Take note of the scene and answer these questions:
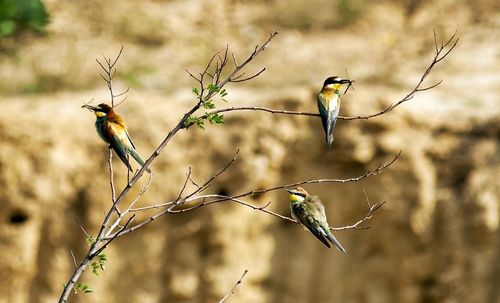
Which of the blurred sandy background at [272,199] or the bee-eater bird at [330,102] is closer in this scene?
the bee-eater bird at [330,102]

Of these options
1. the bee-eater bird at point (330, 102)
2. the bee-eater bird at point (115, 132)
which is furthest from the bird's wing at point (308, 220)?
the bee-eater bird at point (115, 132)

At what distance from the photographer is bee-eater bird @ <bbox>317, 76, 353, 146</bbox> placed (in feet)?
15.9

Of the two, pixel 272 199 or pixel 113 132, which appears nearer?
pixel 113 132

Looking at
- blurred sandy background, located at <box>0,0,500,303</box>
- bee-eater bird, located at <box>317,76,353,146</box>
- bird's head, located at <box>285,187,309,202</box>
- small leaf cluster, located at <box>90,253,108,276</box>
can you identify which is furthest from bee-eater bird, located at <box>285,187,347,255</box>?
blurred sandy background, located at <box>0,0,500,303</box>

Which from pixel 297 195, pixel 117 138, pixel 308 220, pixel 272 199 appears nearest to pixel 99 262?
pixel 117 138

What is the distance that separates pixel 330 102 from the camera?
4.95 metres

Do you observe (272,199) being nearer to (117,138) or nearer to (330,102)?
(330,102)

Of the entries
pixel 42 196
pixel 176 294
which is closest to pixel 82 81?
pixel 42 196

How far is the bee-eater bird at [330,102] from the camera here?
15.9 ft

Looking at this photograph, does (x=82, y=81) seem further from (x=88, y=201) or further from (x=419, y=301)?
(x=419, y=301)

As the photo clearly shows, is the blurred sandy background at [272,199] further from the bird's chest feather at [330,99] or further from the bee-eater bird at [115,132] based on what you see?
the bee-eater bird at [115,132]

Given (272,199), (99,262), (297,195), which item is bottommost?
(99,262)

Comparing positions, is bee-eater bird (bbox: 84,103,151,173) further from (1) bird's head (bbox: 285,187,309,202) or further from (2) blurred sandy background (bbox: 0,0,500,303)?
(2) blurred sandy background (bbox: 0,0,500,303)

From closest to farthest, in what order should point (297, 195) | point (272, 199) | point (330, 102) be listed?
point (330, 102) → point (297, 195) → point (272, 199)
